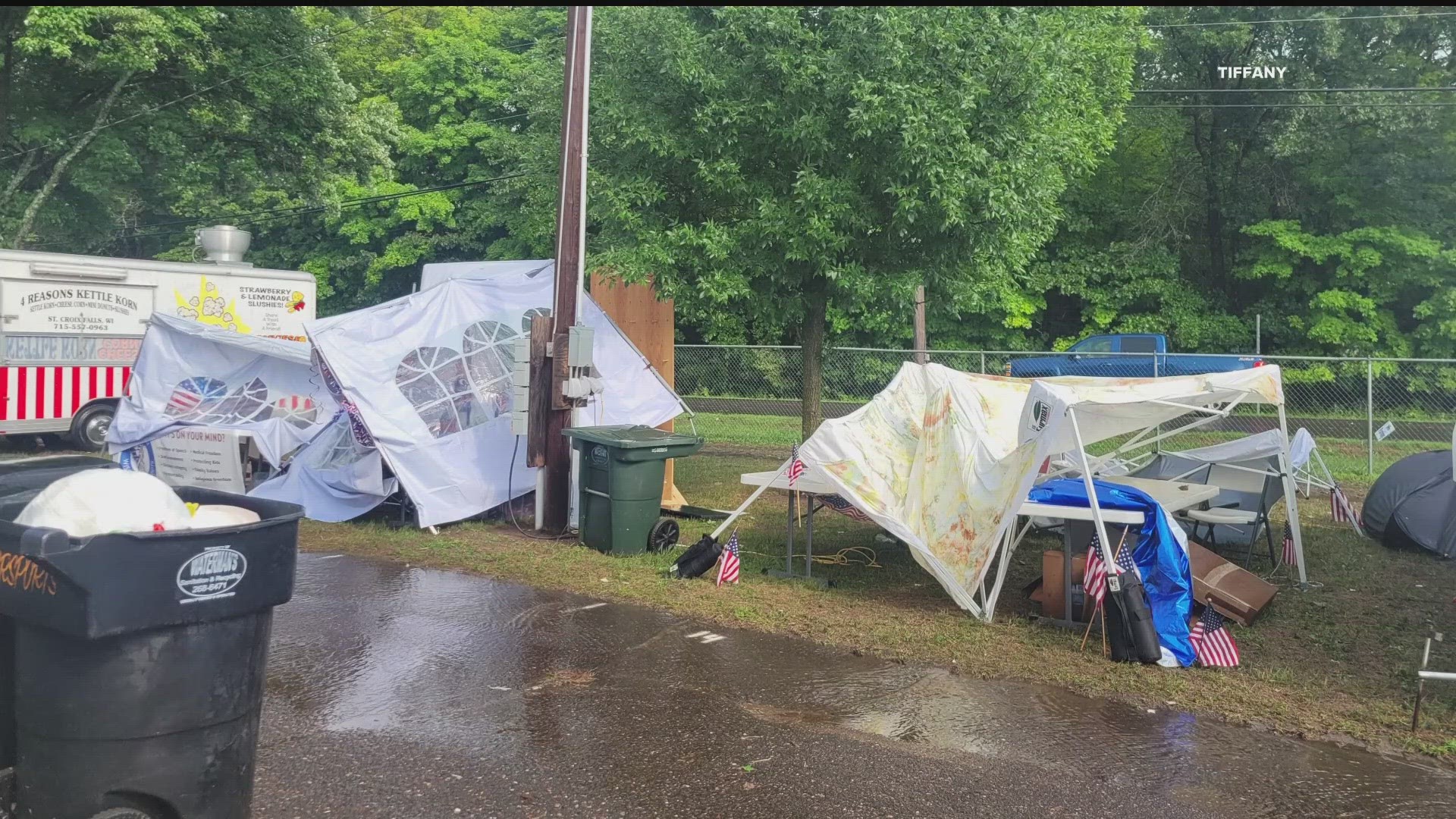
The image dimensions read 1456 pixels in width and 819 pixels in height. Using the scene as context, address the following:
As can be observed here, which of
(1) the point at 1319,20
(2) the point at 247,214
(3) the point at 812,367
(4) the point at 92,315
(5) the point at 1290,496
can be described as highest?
(1) the point at 1319,20

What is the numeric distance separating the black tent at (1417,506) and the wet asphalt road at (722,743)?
642 centimetres

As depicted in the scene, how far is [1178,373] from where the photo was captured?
765 inches

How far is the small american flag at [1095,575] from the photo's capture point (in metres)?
7.05

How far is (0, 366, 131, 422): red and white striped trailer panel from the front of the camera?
1620 cm

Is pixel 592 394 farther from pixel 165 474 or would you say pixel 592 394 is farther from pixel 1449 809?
pixel 1449 809

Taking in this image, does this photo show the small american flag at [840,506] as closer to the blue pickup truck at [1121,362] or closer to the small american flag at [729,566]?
the small american flag at [729,566]

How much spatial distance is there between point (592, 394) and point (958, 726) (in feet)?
20.2

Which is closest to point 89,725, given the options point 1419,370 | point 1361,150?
point 1419,370

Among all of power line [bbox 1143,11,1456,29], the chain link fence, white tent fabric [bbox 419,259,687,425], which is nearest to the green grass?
white tent fabric [bbox 419,259,687,425]

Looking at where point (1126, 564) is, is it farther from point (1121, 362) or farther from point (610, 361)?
point (1121, 362)

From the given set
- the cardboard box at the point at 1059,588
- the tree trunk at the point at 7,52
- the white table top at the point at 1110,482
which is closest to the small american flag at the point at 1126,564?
the white table top at the point at 1110,482

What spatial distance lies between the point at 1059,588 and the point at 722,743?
362 cm

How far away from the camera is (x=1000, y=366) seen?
22.2 meters

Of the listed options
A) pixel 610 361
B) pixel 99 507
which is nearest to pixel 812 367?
pixel 610 361
